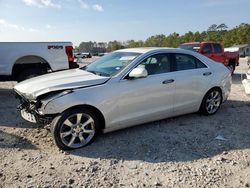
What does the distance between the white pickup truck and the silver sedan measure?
338cm

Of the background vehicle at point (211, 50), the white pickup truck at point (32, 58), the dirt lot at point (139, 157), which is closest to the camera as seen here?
the dirt lot at point (139, 157)

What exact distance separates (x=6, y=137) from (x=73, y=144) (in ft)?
4.62

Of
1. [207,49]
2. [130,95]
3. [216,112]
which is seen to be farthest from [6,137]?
[207,49]

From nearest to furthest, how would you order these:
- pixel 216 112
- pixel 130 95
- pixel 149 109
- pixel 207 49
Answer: pixel 130 95
pixel 149 109
pixel 216 112
pixel 207 49

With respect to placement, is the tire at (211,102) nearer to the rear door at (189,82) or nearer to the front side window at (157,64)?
the rear door at (189,82)

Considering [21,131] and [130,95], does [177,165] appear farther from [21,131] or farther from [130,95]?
[21,131]

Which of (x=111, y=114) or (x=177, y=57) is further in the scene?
(x=177, y=57)

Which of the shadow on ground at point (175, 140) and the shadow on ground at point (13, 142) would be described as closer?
the shadow on ground at point (175, 140)

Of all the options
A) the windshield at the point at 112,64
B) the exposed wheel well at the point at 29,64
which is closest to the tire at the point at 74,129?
the windshield at the point at 112,64

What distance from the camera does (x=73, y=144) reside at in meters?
4.71

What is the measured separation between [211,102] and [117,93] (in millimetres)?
2611

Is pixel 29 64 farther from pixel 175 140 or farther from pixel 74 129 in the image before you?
pixel 175 140

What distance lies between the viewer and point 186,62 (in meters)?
6.06

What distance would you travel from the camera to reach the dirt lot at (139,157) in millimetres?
3816
